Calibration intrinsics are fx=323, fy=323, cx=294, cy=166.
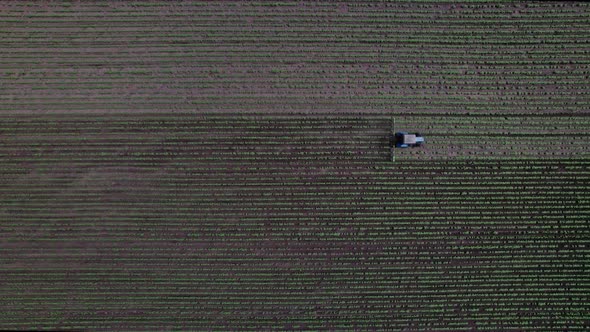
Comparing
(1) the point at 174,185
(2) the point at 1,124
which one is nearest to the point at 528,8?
(1) the point at 174,185

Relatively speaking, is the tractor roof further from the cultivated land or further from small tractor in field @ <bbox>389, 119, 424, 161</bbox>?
the cultivated land

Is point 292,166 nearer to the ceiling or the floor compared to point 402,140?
nearer to the floor

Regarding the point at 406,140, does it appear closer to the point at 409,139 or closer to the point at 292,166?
the point at 409,139

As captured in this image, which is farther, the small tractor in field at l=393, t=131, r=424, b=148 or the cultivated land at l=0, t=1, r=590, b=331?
the cultivated land at l=0, t=1, r=590, b=331

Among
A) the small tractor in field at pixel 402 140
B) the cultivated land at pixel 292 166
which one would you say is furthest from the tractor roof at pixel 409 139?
the cultivated land at pixel 292 166

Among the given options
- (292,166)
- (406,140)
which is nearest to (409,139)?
(406,140)

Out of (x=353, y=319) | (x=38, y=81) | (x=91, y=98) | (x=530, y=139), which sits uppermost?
(x=38, y=81)

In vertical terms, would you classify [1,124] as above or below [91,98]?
below

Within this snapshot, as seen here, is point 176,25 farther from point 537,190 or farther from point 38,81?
point 537,190

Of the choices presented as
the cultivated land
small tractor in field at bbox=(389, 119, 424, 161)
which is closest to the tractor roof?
small tractor in field at bbox=(389, 119, 424, 161)
